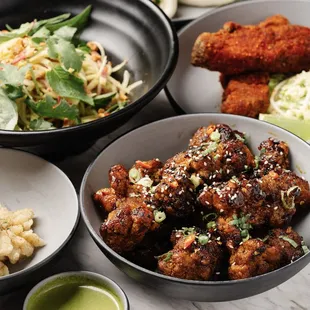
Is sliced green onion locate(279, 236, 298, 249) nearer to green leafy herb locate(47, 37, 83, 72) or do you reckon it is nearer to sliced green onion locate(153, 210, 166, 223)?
sliced green onion locate(153, 210, 166, 223)

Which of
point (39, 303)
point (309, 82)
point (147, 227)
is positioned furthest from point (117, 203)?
point (309, 82)

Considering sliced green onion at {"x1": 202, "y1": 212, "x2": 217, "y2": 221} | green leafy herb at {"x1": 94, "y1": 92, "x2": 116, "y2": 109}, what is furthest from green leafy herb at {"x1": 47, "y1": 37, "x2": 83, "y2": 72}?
sliced green onion at {"x1": 202, "y1": 212, "x2": 217, "y2": 221}

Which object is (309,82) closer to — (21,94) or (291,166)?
(291,166)

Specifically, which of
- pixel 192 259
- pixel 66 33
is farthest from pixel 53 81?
pixel 192 259

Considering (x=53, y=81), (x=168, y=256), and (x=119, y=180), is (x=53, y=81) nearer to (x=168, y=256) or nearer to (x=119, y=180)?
(x=119, y=180)

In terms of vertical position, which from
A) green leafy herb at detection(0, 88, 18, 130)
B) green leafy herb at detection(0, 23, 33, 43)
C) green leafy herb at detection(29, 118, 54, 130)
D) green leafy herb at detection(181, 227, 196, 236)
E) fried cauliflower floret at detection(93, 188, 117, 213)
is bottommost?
green leafy herb at detection(29, 118, 54, 130)
